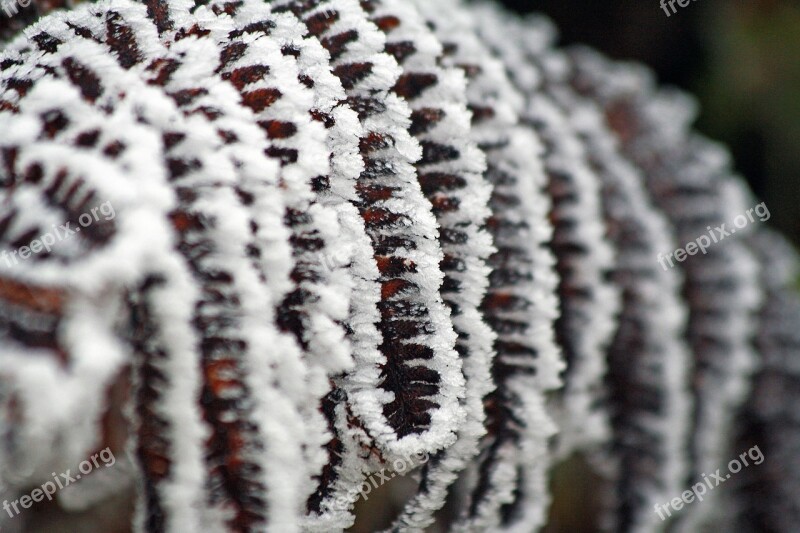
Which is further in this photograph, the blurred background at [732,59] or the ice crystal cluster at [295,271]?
the blurred background at [732,59]

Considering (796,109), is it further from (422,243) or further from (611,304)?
(422,243)

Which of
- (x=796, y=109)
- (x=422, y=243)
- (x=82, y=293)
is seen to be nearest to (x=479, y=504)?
(x=422, y=243)

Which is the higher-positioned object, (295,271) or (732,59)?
(295,271)

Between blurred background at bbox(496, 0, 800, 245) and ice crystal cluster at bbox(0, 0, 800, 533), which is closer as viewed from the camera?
ice crystal cluster at bbox(0, 0, 800, 533)

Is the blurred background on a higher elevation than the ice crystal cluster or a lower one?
lower
